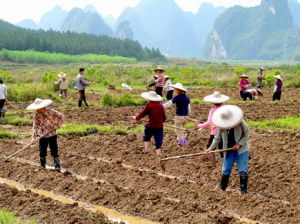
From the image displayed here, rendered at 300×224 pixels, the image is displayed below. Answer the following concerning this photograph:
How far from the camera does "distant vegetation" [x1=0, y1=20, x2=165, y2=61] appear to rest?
85000 mm

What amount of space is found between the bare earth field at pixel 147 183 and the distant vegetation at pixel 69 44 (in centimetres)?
7620

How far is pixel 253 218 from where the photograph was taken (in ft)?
20.9

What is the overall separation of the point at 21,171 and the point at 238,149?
13.0ft

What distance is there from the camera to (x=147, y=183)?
7984 millimetres

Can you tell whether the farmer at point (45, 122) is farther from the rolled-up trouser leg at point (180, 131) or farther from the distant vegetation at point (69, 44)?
the distant vegetation at point (69, 44)

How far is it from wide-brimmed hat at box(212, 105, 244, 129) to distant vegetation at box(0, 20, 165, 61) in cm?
8059

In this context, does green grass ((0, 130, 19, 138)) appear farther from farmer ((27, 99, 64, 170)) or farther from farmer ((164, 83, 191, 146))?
farmer ((164, 83, 191, 146))

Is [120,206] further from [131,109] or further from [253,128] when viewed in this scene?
[131,109]

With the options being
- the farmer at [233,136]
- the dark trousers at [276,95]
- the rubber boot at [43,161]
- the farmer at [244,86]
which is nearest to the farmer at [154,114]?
the rubber boot at [43,161]

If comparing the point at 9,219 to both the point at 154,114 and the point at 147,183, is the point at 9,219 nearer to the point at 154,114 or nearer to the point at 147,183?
the point at 147,183

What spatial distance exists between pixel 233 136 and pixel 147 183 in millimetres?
1651

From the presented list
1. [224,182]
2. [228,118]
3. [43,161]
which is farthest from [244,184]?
[43,161]

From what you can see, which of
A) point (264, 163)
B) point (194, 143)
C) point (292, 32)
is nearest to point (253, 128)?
point (194, 143)

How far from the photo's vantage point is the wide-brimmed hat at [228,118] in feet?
22.6
